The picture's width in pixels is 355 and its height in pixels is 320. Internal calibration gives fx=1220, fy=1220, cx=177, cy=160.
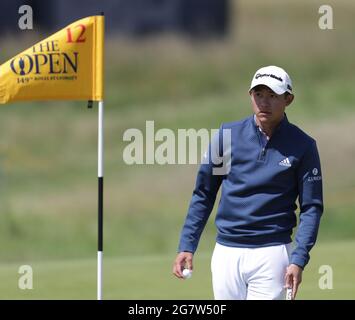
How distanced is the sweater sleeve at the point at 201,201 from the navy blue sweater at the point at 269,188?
0.11 meters

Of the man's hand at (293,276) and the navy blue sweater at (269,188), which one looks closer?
the man's hand at (293,276)

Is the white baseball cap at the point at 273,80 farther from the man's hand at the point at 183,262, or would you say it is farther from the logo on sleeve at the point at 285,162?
the man's hand at the point at 183,262

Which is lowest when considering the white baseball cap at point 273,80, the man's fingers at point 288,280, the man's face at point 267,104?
the man's fingers at point 288,280

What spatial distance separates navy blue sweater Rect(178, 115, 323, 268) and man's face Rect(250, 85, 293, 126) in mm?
77

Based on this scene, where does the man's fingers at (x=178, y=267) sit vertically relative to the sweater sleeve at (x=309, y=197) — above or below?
below

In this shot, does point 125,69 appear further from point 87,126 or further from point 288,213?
point 288,213

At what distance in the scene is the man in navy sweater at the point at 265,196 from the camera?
20.9 feet

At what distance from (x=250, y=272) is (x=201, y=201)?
506mm

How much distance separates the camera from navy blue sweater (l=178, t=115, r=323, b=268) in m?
6.38

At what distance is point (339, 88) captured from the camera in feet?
117

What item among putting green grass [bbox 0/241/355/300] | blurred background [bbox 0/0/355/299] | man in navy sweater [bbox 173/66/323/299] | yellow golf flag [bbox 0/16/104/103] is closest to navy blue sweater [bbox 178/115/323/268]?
man in navy sweater [bbox 173/66/323/299]

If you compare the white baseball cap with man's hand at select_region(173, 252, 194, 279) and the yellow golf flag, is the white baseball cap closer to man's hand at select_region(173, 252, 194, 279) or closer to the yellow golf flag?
man's hand at select_region(173, 252, 194, 279)

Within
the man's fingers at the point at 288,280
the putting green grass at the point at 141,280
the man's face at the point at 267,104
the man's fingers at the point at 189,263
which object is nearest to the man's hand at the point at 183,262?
the man's fingers at the point at 189,263
